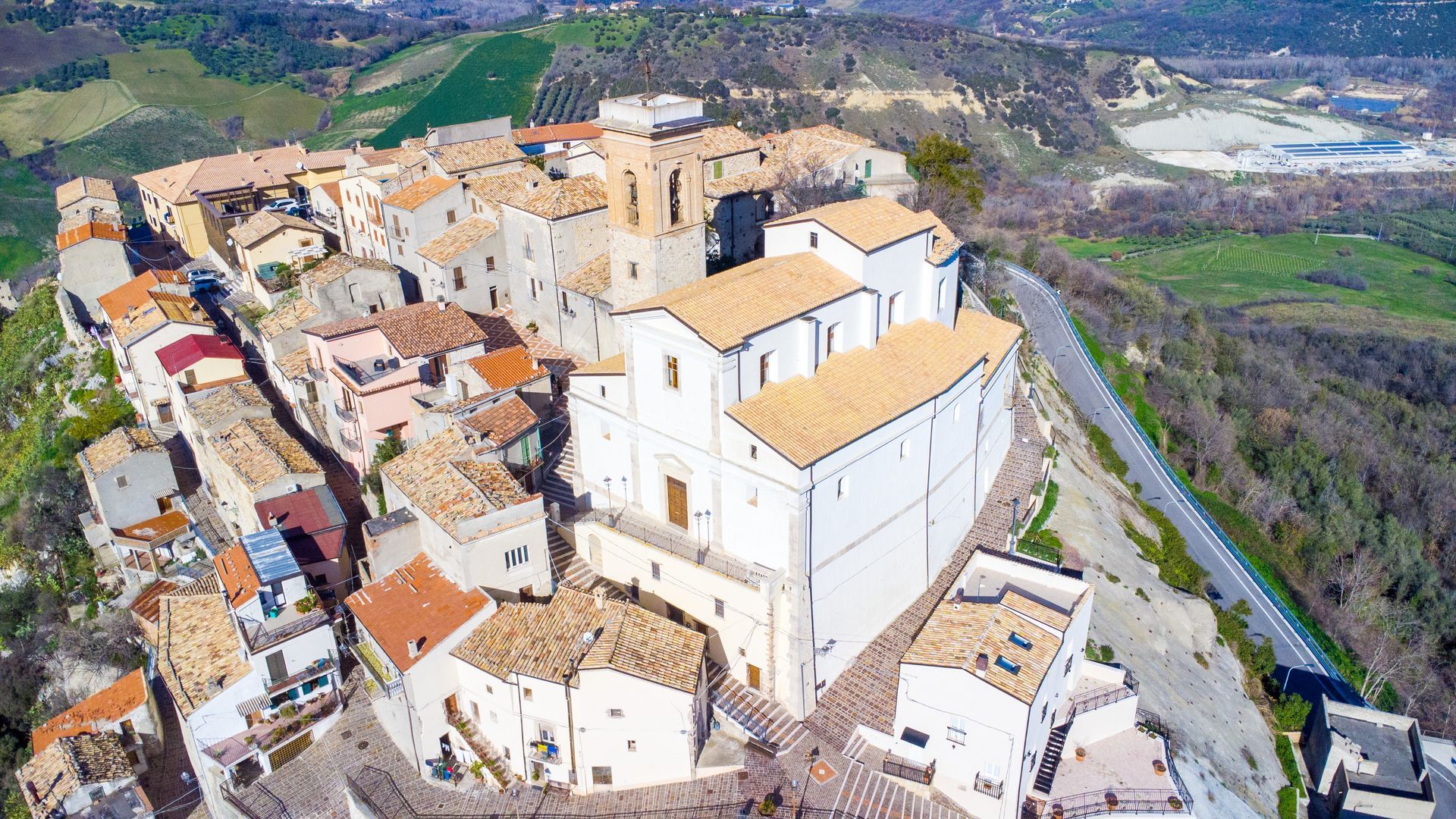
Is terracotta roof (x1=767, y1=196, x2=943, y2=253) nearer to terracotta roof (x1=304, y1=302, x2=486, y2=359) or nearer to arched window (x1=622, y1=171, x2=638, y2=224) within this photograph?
arched window (x1=622, y1=171, x2=638, y2=224)

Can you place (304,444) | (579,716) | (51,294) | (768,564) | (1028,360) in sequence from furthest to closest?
(51,294), (1028,360), (304,444), (768,564), (579,716)

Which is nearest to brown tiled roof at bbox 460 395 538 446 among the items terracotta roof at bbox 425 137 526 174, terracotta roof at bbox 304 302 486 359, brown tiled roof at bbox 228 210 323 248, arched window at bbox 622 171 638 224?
terracotta roof at bbox 304 302 486 359

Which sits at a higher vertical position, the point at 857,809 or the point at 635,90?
the point at 635,90

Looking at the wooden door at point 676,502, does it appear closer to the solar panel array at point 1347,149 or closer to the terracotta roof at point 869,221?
the terracotta roof at point 869,221

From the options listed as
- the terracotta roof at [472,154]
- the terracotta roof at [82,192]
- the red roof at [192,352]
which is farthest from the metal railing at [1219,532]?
the terracotta roof at [82,192]

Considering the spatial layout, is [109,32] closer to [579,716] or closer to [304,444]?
[304,444]

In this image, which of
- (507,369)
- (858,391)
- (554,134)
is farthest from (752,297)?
(554,134)

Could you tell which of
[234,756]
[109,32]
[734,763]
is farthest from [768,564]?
[109,32]
